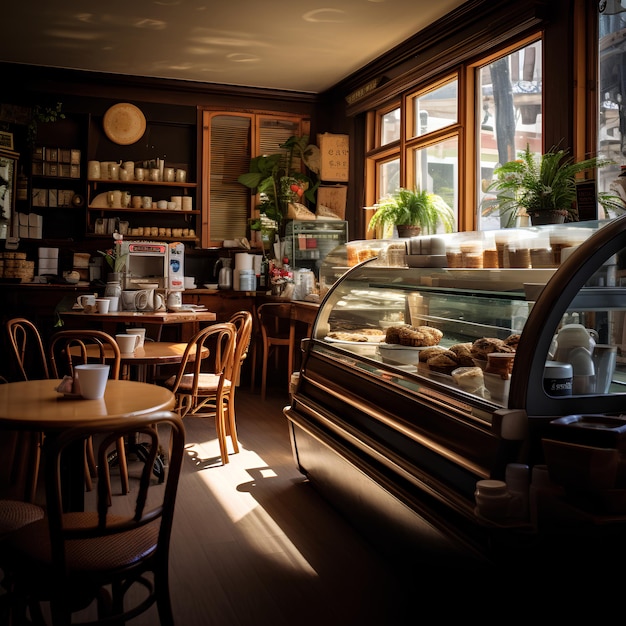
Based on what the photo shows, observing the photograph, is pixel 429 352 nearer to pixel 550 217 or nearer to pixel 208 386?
pixel 550 217

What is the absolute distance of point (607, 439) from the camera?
1.69 metres

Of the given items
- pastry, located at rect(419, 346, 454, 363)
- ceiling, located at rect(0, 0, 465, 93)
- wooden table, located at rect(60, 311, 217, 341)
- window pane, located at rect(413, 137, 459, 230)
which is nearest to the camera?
pastry, located at rect(419, 346, 454, 363)

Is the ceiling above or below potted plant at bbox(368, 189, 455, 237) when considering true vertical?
above

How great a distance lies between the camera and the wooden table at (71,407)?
1.99 metres

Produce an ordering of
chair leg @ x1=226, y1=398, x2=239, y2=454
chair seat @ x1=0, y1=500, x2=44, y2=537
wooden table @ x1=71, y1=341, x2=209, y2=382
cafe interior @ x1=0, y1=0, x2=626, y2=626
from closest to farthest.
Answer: cafe interior @ x1=0, y1=0, x2=626, y2=626
chair seat @ x1=0, y1=500, x2=44, y2=537
wooden table @ x1=71, y1=341, x2=209, y2=382
chair leg @ x1=226, y1=398, x2=239, y2=454

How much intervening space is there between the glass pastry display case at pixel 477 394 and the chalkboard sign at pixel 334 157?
409 centimetres

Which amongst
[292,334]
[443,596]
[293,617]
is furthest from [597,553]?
[292,334]

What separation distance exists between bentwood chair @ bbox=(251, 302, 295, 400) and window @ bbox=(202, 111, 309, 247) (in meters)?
1.65

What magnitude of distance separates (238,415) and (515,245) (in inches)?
139

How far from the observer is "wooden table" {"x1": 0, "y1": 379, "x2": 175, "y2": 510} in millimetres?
1992

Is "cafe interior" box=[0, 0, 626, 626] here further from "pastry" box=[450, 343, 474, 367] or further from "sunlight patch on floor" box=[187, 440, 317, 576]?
"pastry" box=[450, 343, 474, 367]

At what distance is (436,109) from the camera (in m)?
5.98

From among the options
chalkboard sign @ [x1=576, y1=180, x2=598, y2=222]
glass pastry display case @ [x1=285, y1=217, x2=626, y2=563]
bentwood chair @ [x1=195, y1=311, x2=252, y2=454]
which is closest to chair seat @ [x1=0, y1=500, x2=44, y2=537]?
glass pastry display case @ [x1=285, y1=217, x2=626, y2=563]

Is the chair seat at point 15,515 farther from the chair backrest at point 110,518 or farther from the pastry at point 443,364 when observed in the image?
the pastry at point 443,364
